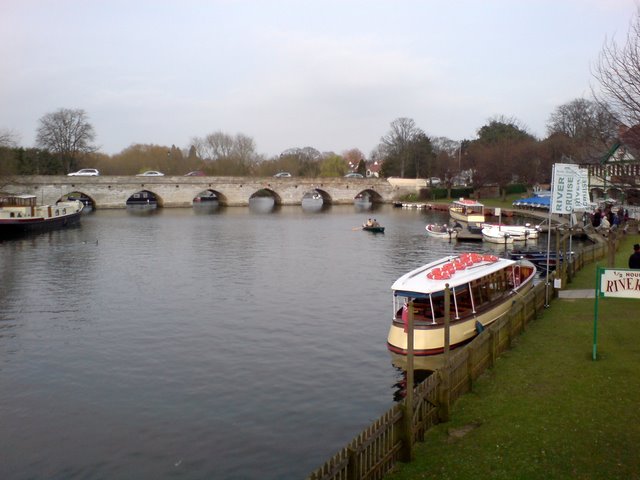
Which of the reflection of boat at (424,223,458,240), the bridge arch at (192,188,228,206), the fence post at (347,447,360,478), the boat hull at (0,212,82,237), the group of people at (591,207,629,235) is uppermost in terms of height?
the bridge arch at (192,188,228,206)

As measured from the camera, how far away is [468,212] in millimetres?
74750

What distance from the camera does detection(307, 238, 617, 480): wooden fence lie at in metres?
9.95

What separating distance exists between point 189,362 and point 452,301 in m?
9.65

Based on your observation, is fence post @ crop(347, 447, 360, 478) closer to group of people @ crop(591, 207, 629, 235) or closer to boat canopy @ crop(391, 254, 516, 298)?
boat canopy @ crop(391, 254, 516, 298)

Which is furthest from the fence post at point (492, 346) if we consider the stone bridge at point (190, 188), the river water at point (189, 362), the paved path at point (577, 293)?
the stone bridge at point (190, 188)

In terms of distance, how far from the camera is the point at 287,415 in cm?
1711

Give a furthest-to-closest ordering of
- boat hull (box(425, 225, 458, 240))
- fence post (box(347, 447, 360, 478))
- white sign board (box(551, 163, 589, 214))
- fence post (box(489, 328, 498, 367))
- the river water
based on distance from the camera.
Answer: boat hull (box(425, 225, 458, 240))
white sign board (box(551, 163, 589, 214))
fence post (box(489, 328, 498, 367))
the river water
fence post (box(347, 447, 360, 478))

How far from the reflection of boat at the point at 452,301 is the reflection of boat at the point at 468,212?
47046 millimetres

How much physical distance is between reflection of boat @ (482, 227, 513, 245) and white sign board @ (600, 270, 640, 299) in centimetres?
3952

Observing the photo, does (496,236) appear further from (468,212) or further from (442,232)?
(468,212)

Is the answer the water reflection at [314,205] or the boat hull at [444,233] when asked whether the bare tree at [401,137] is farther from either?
the boat hull at [444,233]

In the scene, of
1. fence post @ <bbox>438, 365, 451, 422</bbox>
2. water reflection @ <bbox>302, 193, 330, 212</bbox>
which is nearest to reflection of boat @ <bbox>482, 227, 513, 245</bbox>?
fence post @ <bbox>438, 365, 451, 422</bbox>

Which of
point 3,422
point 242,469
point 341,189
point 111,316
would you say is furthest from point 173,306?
point 341,189

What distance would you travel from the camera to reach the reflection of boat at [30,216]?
59625 mm
